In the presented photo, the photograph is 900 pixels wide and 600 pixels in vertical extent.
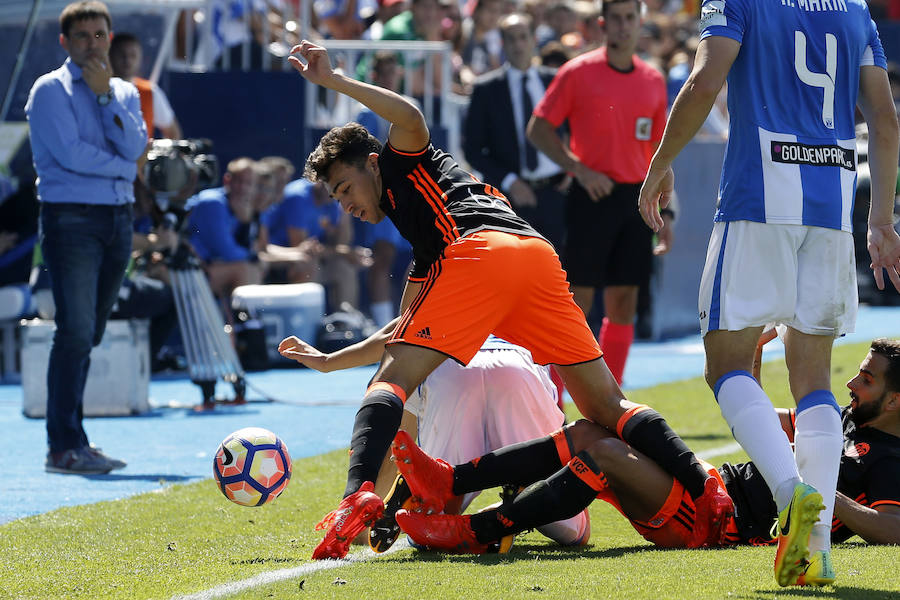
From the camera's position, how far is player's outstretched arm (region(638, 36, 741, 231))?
4.49 m

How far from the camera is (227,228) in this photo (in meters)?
12.2

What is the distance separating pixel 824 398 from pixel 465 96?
1076cm

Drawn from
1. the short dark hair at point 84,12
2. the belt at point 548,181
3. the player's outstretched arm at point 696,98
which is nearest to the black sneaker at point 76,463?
the short dark hair at point 84,12

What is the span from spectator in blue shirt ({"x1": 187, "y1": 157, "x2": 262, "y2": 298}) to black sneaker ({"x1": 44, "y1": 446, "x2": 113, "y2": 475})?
4828 millimetres

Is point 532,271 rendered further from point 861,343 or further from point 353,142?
point 861,343

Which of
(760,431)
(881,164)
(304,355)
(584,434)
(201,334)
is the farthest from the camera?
(201,334)

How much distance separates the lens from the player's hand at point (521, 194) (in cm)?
1052

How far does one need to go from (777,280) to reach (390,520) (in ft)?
5.27

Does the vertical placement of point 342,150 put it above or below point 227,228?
above

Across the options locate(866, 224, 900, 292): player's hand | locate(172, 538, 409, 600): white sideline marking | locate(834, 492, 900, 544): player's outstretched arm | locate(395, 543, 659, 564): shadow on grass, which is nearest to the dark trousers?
locate(172, 538, 409, 600): white sideline marking

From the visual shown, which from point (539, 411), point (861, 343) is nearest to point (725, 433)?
point (539, 411)

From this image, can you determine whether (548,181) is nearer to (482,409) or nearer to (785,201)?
(482,409)

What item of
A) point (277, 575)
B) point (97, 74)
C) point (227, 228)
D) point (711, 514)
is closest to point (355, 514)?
point (277, 575)

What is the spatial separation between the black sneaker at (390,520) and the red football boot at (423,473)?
0.09 meters
